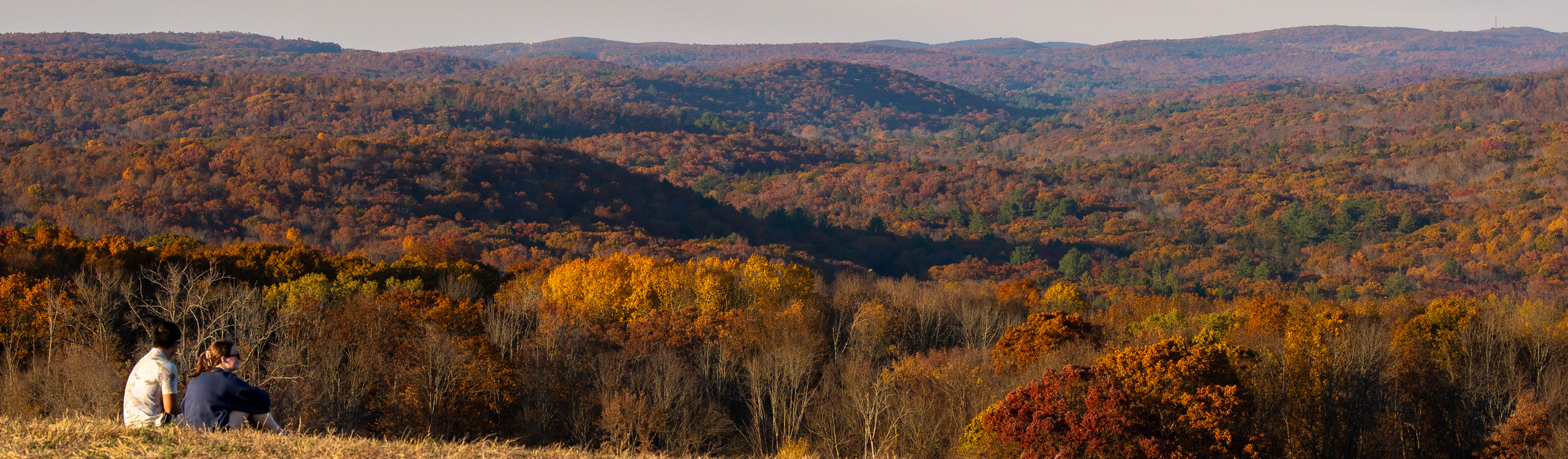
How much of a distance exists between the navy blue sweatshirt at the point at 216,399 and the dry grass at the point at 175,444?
0.22 metres

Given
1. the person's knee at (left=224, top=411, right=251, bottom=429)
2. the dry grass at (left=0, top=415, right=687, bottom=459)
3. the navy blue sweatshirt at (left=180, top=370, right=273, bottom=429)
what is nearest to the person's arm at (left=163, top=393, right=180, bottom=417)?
the navy blue sweatshirt at (left=180, top=370, right=273, bottom=429)

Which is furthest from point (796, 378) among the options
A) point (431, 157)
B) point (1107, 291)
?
point (431, 157)

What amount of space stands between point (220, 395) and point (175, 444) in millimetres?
765

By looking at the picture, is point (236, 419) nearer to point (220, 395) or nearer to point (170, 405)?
point (220, 395)

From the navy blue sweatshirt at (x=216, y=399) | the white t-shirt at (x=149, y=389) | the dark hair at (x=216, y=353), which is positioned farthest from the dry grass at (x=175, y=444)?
the dark hair at (x=216, y=353)

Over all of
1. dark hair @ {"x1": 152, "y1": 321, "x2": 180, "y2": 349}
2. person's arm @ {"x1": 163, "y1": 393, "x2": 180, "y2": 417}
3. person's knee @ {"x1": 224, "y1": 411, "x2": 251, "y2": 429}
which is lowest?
person's knee @ {"x1": 224, "y1": 411, "x2": 251, "y2": 429}

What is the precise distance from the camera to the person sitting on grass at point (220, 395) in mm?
10664

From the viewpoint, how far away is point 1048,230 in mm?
178500

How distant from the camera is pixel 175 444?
1102 centimetres

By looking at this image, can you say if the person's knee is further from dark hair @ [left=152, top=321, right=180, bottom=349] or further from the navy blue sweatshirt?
dark hair @ [left=152, top=321, right=180, bottom=349]

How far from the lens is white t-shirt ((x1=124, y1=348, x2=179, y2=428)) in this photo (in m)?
10.8

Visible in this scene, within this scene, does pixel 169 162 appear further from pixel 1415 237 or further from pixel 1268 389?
pixel 1415 237

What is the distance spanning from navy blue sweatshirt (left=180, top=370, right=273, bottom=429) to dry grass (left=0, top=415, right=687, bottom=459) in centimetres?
22

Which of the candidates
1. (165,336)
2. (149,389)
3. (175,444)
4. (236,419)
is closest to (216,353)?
(165,336)
